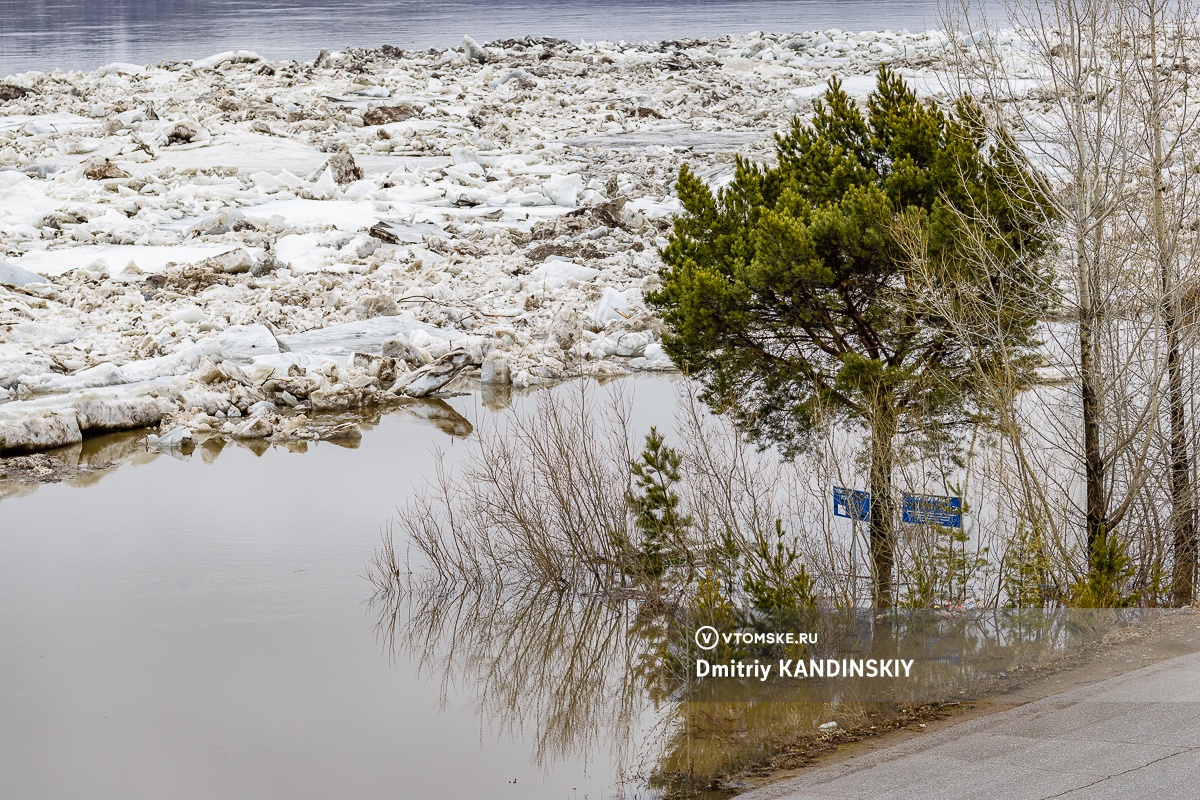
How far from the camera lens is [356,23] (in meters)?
89.6

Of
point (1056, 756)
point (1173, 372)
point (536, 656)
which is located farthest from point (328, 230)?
point (1056, 756)

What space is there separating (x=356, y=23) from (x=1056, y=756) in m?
88.9

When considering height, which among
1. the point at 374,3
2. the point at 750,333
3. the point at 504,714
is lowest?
the point at 504,714

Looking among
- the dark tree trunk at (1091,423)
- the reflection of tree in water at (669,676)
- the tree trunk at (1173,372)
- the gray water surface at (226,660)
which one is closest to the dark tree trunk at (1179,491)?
the tree trunk at (1173,372)

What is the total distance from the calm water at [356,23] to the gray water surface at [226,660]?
159 feet

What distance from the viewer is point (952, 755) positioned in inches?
301

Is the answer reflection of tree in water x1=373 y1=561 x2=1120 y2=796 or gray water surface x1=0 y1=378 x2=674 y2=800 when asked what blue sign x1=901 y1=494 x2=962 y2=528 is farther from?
gray water surface x1=0 y1=378 x2=674 y2=800

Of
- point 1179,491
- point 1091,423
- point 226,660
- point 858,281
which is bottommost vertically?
point 226,660

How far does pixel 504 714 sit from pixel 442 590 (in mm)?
2302

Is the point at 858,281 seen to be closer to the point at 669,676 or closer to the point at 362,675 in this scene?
the point at 669,676

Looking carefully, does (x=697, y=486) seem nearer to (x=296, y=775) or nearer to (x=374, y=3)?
(x=296, y=775)

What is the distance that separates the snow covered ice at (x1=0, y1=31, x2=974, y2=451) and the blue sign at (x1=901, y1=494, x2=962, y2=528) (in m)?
4.21

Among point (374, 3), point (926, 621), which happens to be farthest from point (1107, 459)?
point (374, 3)

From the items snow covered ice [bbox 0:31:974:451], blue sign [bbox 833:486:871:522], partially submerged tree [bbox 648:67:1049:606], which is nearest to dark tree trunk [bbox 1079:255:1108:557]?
partially submerged tree [bbox 648:67:1049:606]
